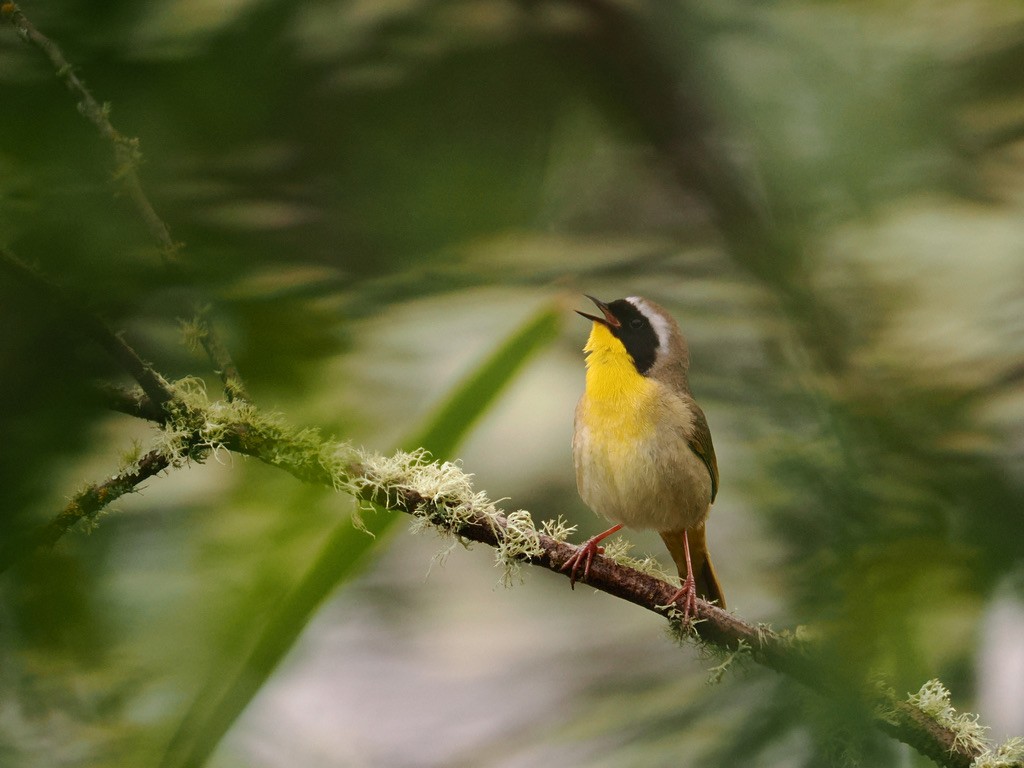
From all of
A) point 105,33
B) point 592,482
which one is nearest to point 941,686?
point 105,33

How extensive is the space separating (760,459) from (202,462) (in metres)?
0.38

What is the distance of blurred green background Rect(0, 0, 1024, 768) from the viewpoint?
334 millimetres

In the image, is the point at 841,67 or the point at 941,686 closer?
the point at 841,67

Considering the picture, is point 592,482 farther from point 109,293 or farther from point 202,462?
point 109,293

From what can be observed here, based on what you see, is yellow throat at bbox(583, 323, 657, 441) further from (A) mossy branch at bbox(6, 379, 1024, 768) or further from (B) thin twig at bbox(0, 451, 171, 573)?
(B) thin twig at bbox(0, 451, 171, 573)

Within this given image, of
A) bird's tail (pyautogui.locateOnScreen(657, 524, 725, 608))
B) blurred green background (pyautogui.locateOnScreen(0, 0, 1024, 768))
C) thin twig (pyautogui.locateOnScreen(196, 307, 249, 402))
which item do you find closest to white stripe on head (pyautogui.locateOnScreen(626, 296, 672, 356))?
bird's tail (pyautogui.locateOnScreen(657, 524, 725, 608))

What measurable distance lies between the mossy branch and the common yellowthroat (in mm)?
415

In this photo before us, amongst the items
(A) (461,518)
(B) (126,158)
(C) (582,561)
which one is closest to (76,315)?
(B) (126,158)

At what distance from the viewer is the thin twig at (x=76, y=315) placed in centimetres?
27

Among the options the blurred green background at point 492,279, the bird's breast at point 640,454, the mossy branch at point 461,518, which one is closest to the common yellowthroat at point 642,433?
the bird's breast at point 640,454

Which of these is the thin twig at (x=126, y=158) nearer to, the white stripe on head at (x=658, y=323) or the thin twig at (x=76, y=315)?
the thin twig at (x=76, y=315)

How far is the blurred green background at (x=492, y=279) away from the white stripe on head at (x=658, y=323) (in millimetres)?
764

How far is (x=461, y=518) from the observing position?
2.89 ft

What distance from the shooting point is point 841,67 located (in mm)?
431
